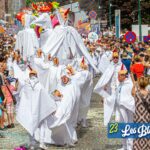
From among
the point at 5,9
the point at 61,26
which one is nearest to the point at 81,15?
the point at 61,26

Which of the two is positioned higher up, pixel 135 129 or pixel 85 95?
pixel 135 129

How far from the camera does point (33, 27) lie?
18.3 m

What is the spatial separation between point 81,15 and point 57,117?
86.1 ft

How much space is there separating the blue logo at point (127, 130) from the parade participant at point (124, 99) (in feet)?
11.5

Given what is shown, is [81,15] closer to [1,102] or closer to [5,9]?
[1,102]

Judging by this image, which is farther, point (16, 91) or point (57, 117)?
point (16, 91)

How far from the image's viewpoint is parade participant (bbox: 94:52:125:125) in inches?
436

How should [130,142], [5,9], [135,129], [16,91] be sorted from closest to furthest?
[135,129] → [130,142] → [16,91] → [5,9]

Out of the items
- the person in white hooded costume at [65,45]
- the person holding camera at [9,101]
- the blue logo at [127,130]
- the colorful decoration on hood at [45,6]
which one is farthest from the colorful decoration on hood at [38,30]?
the blue logo at [127,130]

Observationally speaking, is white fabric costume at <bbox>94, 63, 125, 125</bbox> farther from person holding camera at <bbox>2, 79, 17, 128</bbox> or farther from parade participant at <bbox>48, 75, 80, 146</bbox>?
person holding camera at <bbox>2, 79, 17, 128</bbox>

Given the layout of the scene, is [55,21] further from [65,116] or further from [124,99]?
[124,99]

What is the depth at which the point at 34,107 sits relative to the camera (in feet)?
36.1

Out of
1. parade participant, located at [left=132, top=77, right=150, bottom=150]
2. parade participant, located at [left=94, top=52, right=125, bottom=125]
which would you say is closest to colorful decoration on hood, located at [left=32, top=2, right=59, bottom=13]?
parade participant, located at [left=94, top=52, right=125, bottom=125]

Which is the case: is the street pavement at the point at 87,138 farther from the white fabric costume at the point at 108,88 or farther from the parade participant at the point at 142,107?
the parade participant at the point at 142,107
